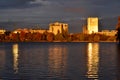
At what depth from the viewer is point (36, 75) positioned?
125ft

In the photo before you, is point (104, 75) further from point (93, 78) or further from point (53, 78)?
point (53, 78)

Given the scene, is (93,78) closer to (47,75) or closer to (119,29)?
(47,75)

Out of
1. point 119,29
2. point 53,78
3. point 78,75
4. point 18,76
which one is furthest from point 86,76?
point 119,29

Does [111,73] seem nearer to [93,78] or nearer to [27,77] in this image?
[93,78]

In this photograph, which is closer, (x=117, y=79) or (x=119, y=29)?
(x=117, y=79)

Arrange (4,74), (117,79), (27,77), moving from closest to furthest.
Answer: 1. (117,79)
2. (27,77)
3. (4,74)

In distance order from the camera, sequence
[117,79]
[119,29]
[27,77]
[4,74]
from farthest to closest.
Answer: [119,29], [4,74], [27,77], [117,79]

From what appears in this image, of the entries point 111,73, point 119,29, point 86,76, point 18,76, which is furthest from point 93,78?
point 119,29

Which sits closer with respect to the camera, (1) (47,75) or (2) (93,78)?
(2) (93,78)

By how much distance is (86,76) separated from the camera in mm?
37344

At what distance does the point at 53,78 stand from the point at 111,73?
685 centimetres

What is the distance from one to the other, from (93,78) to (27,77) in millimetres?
6325

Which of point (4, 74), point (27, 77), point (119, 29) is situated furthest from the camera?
point (119, 29)

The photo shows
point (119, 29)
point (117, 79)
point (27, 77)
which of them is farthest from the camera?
point (119, 29)
